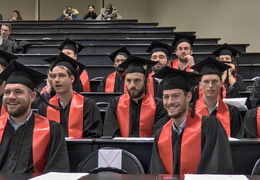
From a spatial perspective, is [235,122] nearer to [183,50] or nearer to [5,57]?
[183,50]

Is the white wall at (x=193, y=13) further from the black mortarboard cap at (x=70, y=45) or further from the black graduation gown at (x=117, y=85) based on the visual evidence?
the black mortarboard cap at (x=70, y=45)

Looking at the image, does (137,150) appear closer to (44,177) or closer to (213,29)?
(44,177)

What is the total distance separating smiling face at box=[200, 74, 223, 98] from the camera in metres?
3.91

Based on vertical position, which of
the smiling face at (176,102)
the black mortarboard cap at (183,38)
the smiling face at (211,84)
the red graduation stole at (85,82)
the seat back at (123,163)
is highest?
the black mortarboard cap at (183,38)

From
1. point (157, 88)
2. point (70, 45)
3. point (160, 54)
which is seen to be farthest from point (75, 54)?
point (157, 88)

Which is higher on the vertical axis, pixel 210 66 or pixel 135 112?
pixel 210 66

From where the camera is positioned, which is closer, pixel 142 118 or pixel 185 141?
pixel 185 141

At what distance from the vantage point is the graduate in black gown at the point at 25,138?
8.89 ft

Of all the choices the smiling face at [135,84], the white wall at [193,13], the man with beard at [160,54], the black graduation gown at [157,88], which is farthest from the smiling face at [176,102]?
the white wall at [193,13]

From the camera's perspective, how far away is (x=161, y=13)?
14.0m

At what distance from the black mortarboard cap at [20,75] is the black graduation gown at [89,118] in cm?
102

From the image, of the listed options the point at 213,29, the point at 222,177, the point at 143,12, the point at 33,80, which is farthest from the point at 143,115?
the point at 143,12

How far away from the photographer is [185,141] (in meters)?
2.91

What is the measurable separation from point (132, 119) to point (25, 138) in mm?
1550
